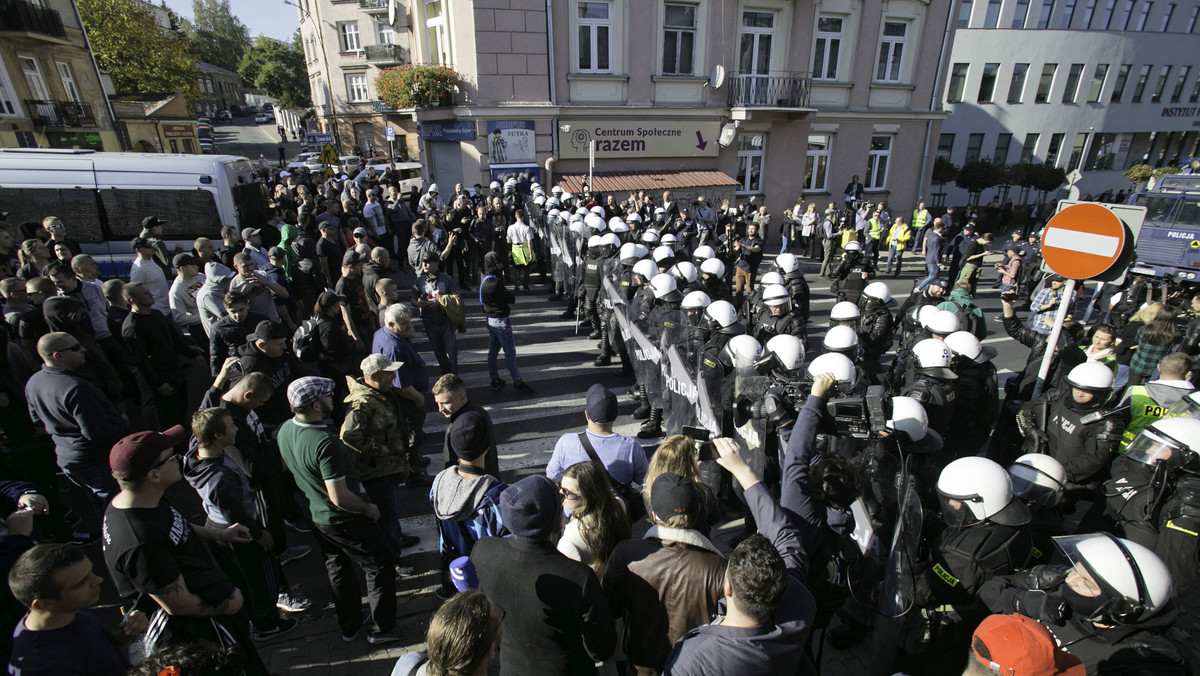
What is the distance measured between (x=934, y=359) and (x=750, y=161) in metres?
15.7

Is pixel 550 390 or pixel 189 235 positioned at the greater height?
pixel 189 235

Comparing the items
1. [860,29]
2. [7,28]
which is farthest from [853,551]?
[7,28]

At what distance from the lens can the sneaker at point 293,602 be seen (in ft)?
12.7

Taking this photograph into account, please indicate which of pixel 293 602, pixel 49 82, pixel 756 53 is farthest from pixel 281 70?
pixel 293 602

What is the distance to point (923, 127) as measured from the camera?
20109 millimetres

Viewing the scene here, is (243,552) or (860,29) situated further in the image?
(860,29)

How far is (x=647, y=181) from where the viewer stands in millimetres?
17312

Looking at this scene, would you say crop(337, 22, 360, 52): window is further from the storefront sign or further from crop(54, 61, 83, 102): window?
the storefront sign

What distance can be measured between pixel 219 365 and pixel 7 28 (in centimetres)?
2676

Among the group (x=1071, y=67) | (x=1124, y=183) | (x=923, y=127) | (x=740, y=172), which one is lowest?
(x=1124, y=183)

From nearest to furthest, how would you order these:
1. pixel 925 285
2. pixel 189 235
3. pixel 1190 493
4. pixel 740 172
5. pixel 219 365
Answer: pixel 1190 493
pixel 219 365
pixel 925 285
pixel 189 235
pixel 740 172

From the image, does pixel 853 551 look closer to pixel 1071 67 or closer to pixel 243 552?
pixel 243 552

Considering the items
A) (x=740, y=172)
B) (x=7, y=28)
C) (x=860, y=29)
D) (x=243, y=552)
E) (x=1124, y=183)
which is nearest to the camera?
(x=243, y=552)

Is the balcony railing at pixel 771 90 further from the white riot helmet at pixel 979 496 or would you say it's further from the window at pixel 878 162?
the white riot helmet at pixel 979 496
